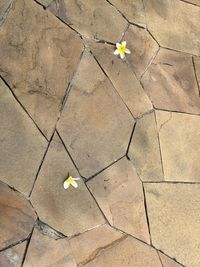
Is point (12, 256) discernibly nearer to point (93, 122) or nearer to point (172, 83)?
point (93, 122)

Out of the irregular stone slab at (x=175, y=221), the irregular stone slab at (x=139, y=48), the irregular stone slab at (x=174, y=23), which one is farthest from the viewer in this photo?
the irregular stone slab at (x=174, y=23)

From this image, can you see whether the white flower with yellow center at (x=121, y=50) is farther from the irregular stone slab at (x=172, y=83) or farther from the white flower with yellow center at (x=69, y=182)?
the white flower with yellow center at (x=69, y=182)

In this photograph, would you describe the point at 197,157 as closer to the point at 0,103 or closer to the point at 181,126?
the point at 181,126

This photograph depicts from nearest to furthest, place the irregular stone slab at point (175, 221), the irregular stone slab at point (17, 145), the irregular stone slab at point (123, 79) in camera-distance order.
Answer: the irregular stone slab at point (17, 145)
the irregular stone slab at point (175, 221)
the irregular stone slab at point (123, 79)

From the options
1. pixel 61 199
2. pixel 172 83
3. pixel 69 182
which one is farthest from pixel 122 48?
pixel 61 199

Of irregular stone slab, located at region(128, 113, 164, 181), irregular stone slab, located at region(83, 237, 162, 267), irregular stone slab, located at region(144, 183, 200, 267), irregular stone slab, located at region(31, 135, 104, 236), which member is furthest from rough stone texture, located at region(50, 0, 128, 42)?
irregular stone slab, located at region(83, 237, 162, 267)

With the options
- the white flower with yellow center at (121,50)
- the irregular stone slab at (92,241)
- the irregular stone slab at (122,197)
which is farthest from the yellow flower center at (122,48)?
the irregular stone slab at (92,241)
